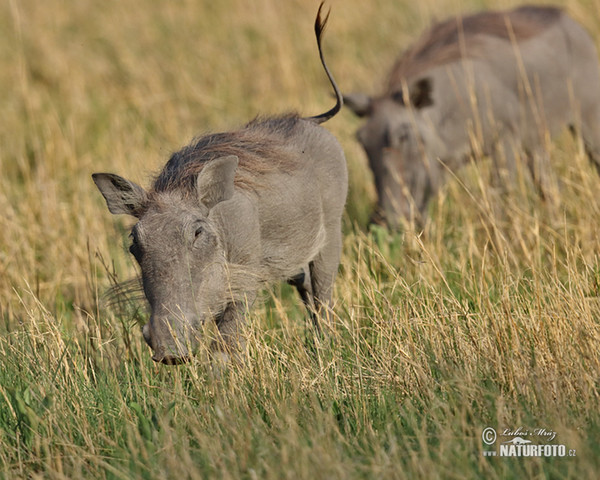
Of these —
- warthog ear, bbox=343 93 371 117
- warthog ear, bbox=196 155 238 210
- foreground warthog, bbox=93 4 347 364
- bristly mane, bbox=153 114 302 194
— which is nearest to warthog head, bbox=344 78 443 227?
warthog ear, bbox=343 93 371 117

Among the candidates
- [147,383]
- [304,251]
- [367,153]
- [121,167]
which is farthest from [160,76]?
[147,383]

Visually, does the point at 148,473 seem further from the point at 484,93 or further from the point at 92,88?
the point at 92,88

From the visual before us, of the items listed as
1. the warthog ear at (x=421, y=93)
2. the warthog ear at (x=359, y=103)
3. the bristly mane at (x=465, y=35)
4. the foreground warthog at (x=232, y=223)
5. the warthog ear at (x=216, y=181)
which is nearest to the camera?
the foreground warthog at (x=232, y=223)

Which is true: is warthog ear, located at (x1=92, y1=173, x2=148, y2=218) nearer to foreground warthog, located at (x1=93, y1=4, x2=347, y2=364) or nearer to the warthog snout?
foreground warthog, located at (x1=93, y1=4, x2=347, y2=364)

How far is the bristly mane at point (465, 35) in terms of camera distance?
667 centimetres

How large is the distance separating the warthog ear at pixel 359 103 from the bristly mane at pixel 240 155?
2196mm

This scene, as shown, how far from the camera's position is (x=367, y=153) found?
6391 millimetres

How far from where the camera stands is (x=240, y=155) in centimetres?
387

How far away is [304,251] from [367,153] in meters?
2.49

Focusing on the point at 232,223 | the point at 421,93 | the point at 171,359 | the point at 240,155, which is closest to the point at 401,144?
the point at 421,93

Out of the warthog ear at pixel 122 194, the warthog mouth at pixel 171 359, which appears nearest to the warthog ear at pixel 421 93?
the warthog ear at pixel 122 194

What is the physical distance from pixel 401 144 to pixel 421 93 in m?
0.39

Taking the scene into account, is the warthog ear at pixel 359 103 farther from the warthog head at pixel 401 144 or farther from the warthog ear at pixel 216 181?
the warthog ear at pixel 216 181

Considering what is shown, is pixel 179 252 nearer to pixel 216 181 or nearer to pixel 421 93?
pixel 216 181
